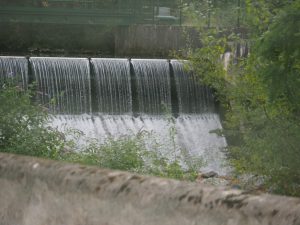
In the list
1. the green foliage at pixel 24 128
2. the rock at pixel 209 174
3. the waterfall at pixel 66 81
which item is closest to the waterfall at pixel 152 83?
the waterfall at pixel 66 81

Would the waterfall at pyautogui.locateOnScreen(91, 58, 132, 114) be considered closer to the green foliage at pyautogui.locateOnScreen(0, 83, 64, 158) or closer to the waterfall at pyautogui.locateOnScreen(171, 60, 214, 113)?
the waterfall at pyautogui.locateOnScreen(171, 60, 214, 113)

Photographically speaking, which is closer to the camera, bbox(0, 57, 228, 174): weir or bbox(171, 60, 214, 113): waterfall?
bbox(0, 57, 228, 174): weir

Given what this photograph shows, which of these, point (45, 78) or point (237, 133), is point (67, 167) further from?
point (45, 78)

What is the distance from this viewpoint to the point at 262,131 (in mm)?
9992

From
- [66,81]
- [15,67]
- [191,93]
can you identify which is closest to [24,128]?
[15,67]

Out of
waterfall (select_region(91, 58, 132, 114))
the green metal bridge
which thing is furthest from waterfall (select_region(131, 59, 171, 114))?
the green metal bridge

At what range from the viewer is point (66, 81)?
1728cm

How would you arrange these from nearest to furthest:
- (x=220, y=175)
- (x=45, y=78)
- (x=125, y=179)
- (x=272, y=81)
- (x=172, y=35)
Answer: (x=125, y=179)
(x=272, y=81)
(x=220, y=175)
(x=45, y=78)
(x=172, y=35)

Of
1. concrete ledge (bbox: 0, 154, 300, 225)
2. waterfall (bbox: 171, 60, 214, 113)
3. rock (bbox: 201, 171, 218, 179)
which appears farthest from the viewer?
waterfall (bbox: 171, 60, 214, 113)

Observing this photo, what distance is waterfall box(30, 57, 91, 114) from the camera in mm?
17000

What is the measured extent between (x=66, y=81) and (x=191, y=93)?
10.9 ft

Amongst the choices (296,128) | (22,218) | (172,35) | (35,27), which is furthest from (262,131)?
(35,27)

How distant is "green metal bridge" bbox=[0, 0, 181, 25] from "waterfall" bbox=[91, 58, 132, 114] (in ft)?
13.7

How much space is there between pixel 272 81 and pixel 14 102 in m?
3.44
